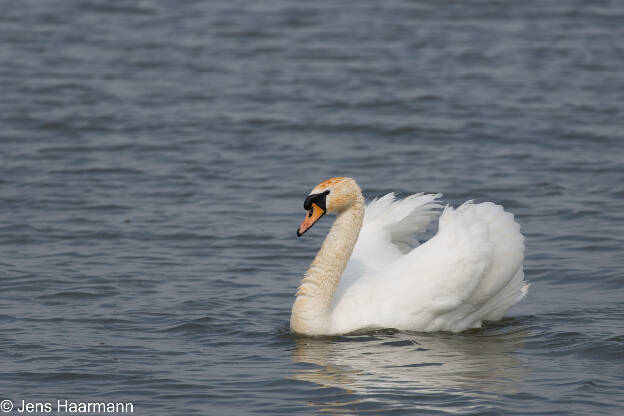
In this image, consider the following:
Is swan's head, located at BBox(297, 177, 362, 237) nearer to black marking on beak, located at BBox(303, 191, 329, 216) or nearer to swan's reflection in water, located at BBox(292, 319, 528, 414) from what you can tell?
black marking on beak, located at BBox(303, 191, 329, 216)

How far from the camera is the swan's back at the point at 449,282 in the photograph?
337 inches

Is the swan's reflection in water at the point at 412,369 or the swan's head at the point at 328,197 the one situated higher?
the swan's head at the point at 328,197

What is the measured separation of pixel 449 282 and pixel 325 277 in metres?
0.96

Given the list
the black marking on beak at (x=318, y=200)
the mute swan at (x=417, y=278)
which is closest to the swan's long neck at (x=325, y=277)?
the mute swan at (x=417, y=278)

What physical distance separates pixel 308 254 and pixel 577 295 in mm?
2725

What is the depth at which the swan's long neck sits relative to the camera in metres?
8.73

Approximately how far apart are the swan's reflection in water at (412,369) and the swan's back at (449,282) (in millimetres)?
140

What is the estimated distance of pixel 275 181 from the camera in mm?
13750

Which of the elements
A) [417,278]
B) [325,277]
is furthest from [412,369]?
[325,277]

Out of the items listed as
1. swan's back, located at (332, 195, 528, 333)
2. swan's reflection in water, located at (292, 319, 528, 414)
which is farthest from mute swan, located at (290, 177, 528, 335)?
swan's reflection in water, located at (292, 319, 528, 414)

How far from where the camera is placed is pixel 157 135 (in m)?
15.8

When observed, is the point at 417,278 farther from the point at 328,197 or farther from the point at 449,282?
the point at 328,197

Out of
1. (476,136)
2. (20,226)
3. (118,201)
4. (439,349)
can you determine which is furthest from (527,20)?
(439,349)

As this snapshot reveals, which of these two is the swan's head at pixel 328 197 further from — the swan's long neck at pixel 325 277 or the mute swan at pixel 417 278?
the swan's long neck at pixel 325 277
